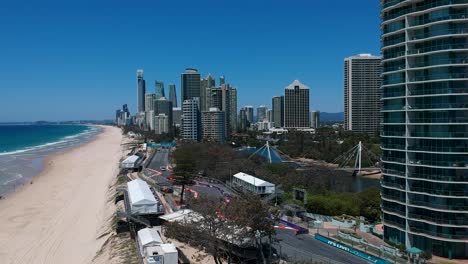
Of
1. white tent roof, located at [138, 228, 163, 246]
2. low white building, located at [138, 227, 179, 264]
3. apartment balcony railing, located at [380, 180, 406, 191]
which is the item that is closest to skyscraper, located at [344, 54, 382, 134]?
apartment balcony railing, located at [380, 180, 406, 191]

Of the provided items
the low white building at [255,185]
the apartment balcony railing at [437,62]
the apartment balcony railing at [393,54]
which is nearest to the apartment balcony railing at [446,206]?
the apartment balcony railing at [437,62]

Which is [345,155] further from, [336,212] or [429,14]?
[429,14]

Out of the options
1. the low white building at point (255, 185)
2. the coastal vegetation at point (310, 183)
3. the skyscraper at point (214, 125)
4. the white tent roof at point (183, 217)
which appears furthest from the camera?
the skyscraper at point (214, 125)

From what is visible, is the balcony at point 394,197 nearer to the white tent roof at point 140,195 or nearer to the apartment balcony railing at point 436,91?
the apartment balcony railing at point 436,91

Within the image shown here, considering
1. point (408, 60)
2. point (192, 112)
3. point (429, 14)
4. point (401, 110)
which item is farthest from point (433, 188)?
point (192, 112)

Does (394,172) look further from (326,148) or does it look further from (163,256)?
(326,148)
